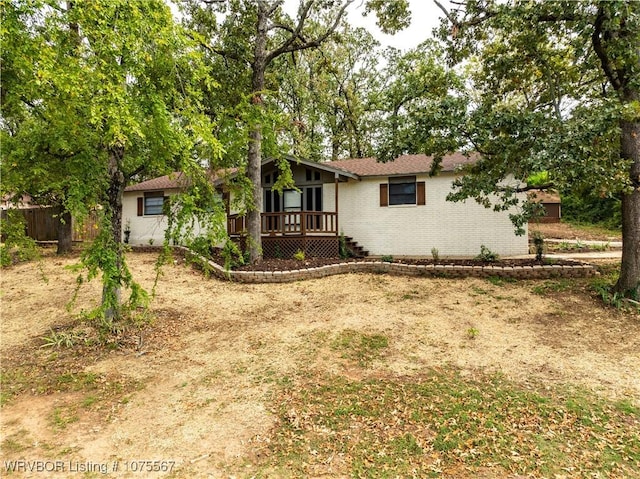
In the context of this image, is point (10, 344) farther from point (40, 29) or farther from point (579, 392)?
point (579, 392)

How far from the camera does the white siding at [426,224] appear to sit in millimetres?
12133

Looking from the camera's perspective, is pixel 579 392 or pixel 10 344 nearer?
pixel 579 392

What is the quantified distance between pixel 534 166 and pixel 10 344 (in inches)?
367

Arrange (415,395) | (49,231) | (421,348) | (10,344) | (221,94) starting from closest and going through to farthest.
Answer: (415,395) < (421,348) < (10,344) < (221,94) < (49,231)

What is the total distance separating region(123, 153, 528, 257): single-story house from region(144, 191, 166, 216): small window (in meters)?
5.43

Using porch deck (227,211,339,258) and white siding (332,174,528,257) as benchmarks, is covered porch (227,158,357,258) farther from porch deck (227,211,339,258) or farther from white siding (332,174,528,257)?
white siding (332,174,528,257)

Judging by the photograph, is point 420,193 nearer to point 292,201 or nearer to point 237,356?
point 292,201

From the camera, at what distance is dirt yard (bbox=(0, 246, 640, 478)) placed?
11.1 ft

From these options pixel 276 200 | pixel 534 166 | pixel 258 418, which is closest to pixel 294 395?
pixel 258 418

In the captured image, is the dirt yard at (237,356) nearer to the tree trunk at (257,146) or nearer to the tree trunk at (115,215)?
the tree trunk at (115,215)

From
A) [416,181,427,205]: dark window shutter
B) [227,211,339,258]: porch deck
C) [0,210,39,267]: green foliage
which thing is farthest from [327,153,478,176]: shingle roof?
[0,210,39,267]: green foliage

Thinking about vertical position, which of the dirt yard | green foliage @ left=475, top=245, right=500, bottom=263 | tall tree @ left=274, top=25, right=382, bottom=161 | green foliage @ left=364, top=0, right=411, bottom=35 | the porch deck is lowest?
the dirt yard

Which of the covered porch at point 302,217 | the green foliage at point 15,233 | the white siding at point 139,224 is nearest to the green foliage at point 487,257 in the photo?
the covered porch at point 302,217

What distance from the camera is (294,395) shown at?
4160 mm
